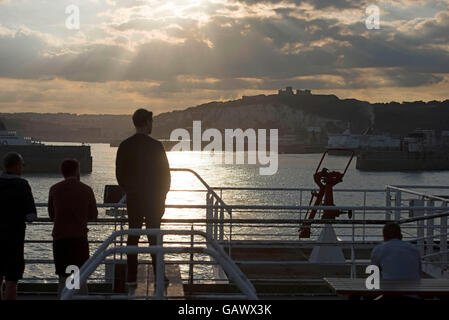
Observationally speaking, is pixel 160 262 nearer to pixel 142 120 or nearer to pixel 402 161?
pixel 142 120

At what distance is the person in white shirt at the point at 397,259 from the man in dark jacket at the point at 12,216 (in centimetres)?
311

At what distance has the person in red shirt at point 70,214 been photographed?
5582 millimetres

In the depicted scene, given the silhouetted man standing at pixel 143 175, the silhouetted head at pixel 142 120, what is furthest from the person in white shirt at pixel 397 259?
the silhouetted head at pixel 142 120

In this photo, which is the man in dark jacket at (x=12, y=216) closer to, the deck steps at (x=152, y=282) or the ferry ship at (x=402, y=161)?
the deck steps at (x=152, y=282)

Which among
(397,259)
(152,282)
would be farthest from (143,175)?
(397,259)

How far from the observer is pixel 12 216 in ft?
18.3

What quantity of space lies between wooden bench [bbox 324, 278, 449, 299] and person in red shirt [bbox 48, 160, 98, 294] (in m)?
2.27

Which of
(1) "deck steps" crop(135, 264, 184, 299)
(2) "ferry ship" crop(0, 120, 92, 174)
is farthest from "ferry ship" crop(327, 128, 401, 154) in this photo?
(1) "deck steps" crop(135, 264, 184, 299)

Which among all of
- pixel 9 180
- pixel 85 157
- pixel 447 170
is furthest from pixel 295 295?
pixel 447 170

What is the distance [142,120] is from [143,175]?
499mm

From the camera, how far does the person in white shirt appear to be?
18.1ft

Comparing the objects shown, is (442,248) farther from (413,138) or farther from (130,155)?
(413,138)

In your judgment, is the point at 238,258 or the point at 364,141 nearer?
the point at 238,258
